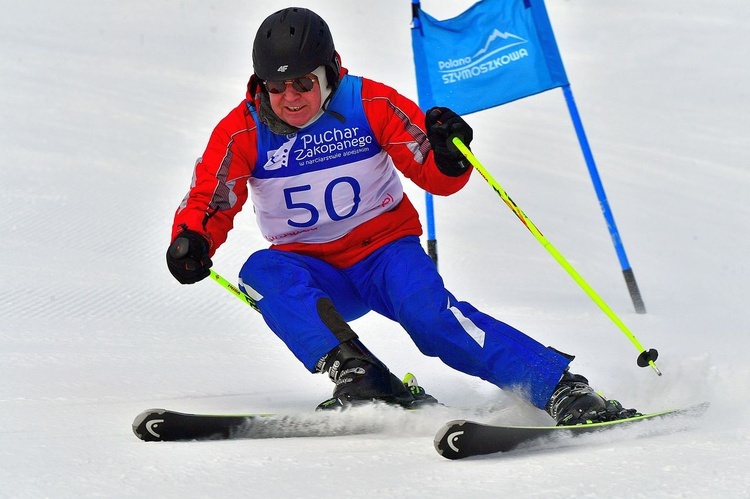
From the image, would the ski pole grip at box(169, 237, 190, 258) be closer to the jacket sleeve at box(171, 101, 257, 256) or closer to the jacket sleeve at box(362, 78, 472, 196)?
the jacket sleeve at box(171, 101, 257, 256)

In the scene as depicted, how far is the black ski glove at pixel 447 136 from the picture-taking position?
3.11 metres

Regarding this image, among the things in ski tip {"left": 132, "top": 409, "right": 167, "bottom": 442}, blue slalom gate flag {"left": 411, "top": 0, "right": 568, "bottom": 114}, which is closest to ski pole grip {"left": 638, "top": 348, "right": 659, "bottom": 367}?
ski tip {"left": 132, "top": 409, "right": 167, "bottom": 442}

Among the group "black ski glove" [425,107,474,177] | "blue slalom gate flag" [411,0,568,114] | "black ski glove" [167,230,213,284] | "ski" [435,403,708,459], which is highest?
"blue slalom gate flag" [411,0,568,114]

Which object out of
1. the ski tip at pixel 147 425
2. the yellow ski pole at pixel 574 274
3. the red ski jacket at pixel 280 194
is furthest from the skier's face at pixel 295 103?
the ski tip at pixel 147 425

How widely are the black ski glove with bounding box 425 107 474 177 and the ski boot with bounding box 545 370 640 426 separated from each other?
76 centimetres

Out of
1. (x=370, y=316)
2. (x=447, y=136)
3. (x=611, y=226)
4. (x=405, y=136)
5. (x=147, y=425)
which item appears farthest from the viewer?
(x=611, y=226)

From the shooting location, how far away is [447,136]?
3.12 m

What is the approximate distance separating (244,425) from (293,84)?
3.73 ft

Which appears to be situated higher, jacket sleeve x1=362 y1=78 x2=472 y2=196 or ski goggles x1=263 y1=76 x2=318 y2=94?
ski goggles x1=263 y1=76 x2=318 y2=94

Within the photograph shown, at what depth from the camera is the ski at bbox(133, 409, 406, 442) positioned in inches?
101

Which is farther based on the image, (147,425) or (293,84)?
(293,84)

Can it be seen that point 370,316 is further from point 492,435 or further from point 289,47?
point 492,435

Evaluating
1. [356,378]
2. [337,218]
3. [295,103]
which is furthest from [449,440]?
[295,103]

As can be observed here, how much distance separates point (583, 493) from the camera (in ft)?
6.63
